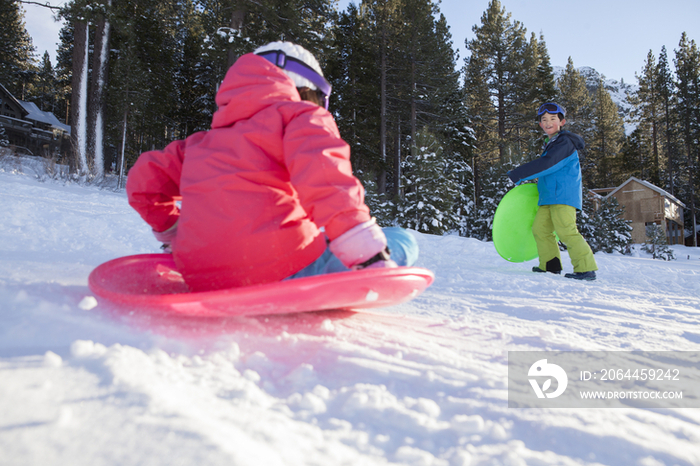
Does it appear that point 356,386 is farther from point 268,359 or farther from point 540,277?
point 540,277

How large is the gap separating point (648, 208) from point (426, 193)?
2361 centimetres

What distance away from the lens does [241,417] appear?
0.80 m

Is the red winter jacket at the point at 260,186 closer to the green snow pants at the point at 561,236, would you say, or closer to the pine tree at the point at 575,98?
the green snow pants at the point at 561,236

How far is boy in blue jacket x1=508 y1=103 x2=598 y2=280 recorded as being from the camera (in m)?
3.93

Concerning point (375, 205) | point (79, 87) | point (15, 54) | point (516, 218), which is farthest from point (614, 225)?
point (15, 54)

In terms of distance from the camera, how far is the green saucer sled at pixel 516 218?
4602mm

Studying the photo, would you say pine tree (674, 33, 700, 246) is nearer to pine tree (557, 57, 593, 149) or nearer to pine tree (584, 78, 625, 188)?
pine tree (584, 78, 625, 188)

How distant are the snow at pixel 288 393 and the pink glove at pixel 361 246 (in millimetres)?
292

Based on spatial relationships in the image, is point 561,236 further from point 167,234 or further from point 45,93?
point 45,93

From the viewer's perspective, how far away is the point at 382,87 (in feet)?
62.3

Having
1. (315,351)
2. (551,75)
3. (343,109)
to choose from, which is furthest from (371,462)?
(551,75)

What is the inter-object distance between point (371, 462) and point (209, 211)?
103 cm

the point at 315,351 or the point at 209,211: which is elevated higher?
the point at 209,211

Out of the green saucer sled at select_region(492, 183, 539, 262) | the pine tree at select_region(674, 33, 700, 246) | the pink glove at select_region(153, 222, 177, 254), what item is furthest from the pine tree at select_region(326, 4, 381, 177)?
the pine tree at select_region(674, 33, 700, 246)
